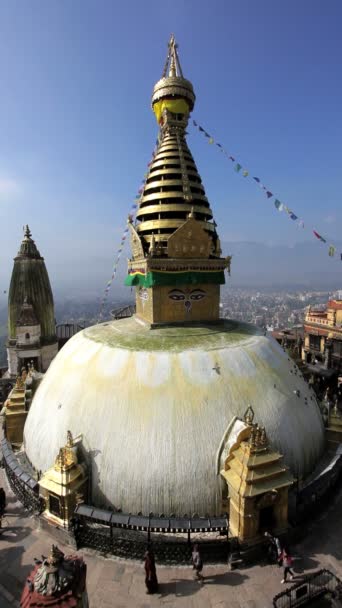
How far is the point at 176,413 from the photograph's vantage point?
369 inches

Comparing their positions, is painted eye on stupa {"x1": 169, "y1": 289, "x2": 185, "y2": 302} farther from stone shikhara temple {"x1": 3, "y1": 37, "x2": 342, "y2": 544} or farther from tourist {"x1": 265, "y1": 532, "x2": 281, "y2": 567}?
tourist {"x1": 265, "y1": 532, "x2": 281, "y2": 567}

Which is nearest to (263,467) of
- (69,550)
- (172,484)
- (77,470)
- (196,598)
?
(172,484)

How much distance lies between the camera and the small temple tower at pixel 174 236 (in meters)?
13.2

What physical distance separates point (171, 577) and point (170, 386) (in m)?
Answer: 4.70

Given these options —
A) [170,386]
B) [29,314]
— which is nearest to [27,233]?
[29,314]

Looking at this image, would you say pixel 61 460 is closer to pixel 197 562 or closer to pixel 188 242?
pixel 197 562

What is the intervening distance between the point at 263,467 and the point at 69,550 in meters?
5.87

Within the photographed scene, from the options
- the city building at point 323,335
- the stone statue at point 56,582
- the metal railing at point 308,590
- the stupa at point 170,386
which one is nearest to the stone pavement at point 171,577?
the metal railing at point 308,590

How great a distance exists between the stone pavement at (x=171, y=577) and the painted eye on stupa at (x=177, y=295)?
872cm

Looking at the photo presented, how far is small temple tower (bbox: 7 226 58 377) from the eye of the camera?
23562 mm

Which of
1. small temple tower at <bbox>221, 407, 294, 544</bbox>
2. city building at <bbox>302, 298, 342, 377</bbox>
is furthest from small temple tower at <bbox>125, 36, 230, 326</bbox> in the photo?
city building at <bbox>302, 298, 342, 377</bbox>

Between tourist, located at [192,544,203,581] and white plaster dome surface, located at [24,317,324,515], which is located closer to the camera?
tourist, located at [192,544,203,581]

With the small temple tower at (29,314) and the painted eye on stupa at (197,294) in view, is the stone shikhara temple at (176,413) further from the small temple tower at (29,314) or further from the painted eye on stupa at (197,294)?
the small temple tower at (29,314)

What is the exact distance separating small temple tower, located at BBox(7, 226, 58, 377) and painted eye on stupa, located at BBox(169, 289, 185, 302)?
14.5 meters
